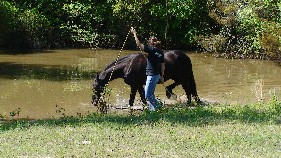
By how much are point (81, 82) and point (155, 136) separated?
36.4ft

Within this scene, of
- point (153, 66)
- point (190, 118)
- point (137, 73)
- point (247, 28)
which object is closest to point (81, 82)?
point (137, 73)

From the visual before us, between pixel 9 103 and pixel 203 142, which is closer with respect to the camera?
pixel 203 142

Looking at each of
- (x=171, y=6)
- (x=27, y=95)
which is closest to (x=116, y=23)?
(x=171, y=6)

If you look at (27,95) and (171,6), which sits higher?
(171,6)

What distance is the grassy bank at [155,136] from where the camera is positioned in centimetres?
701

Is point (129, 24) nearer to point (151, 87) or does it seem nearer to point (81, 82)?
point (81, 82)

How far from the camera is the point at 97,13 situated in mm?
31266

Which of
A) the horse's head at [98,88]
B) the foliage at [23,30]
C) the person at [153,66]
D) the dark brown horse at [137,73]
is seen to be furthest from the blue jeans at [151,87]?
the foliage at [23,30]

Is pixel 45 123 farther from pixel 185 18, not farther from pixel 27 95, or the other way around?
pixel 185 18

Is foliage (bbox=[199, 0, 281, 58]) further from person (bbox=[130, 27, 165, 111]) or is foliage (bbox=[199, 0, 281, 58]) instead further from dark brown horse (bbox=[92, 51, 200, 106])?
person (bbox=[130, 27, 165, 111])

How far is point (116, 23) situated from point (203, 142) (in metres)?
23.8

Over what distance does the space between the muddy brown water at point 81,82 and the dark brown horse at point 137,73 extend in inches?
22.8

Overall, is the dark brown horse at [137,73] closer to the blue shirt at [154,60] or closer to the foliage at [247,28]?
the blue shirt at [154,60]

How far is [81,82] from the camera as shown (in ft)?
61.7
